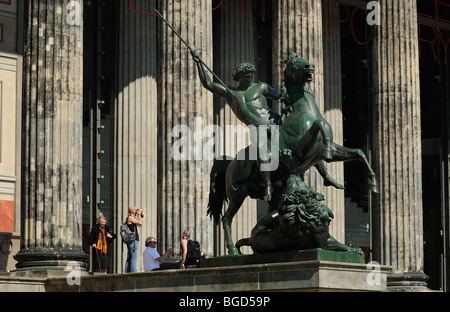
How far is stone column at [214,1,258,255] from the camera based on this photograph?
1414 inches

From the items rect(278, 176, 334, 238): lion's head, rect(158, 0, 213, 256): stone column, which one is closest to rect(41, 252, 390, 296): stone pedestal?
rect(278, 176, 334, 238): lion's head

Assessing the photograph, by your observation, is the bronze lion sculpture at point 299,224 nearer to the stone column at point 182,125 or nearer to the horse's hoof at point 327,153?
the horse's hoof at point 327,153

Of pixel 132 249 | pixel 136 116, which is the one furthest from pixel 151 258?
pixel 136 116

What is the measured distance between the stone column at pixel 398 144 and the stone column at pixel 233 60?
4.64 meters

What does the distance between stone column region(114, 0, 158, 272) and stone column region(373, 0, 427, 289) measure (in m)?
6.57

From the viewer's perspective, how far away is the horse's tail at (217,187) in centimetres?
2227

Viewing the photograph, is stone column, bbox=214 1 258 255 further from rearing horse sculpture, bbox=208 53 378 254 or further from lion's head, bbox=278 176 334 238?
lion's head, bbox=278 176 334 238

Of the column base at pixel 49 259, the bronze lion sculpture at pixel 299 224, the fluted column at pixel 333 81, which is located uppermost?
the fluted column at pixel 333 81

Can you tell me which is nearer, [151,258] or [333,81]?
[151,258]

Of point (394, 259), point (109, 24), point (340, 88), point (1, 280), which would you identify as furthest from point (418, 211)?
point (1, 280)

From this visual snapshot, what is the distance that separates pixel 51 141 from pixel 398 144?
1129 centimetres

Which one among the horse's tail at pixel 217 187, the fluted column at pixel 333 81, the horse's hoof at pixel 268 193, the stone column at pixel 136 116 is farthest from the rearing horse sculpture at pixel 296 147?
the fluted column at pixel 333 81

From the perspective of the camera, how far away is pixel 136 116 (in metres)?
34.2

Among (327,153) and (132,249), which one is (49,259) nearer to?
(132,249)
